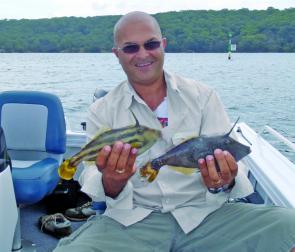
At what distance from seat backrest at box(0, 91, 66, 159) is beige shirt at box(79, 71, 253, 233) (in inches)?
43.8

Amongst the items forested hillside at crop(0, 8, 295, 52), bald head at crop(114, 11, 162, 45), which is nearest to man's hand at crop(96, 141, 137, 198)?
bald head at crop(114, 11, 162, 45)

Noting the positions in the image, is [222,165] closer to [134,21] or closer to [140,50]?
[140,50]

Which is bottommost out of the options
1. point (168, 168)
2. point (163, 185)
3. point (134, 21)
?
point (163, 185)

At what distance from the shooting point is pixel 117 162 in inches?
83.5

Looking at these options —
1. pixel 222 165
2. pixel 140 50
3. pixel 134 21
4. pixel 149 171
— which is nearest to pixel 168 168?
pixel 149 171

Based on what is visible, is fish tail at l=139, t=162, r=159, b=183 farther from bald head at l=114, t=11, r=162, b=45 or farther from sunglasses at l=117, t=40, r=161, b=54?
bald head at l=114, t=11, r=162, b=45

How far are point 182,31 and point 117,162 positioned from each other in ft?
78.6

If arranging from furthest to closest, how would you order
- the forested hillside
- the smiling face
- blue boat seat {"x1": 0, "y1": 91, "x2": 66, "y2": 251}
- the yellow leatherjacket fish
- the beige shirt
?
the forested hillside < blue boat seat {"x1": 0, "y1": 91, "x2": 66, "y2": 251} < the smiling face < the beige shirt < the yellow leatherjacket fish

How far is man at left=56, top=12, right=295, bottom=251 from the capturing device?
2.22 metres

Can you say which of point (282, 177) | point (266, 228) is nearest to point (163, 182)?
point (266, 228)

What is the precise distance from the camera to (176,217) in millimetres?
2482

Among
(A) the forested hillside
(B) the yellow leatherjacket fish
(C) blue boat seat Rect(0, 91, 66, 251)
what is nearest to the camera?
(B) the yellow leatherjacket fish

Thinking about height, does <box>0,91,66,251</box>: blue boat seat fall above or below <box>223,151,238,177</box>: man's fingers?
below

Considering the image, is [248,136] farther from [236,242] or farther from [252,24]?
[252,24]
